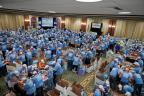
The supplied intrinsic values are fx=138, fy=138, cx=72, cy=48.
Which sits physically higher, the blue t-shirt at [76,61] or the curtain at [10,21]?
the curtain at [10,21]

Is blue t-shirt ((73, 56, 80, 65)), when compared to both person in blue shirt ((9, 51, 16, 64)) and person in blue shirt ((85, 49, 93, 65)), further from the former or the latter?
person in blue shirt ((9, 51, 16, 64))

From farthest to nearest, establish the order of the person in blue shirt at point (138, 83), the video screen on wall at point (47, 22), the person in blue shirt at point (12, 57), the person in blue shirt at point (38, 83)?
the video screen on wall at point (47, 22)
the person in blue shirt at point (12, 57)
the person in blue shirt at point (138, 83)
the person in blue shirt at point (38, 83)

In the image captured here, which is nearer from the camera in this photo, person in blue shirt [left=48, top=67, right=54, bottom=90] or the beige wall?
person in blue shirt [left=48, top=67, right=54, bottom=90]

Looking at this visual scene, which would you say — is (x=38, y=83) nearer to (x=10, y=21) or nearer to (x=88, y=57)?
(x=88, y=57)

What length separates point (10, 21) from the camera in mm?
21734

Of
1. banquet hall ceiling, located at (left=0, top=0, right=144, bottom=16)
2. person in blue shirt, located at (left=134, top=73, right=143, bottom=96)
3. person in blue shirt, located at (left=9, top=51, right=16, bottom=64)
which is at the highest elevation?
banquet hall ceiling, located at (left=0, top=0, right=144, bottom=16)

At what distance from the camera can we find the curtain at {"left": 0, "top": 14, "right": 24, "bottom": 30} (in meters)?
20.7

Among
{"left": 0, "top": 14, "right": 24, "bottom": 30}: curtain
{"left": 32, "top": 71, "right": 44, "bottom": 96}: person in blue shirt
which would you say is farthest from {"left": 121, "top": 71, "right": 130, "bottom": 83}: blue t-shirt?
{"left": 0, "top": 14, "right": 24, "bottom": 30}: curtain

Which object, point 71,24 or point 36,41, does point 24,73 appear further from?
point 71,24

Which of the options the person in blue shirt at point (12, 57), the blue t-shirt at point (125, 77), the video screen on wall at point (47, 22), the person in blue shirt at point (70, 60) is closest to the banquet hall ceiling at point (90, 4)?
the blue t-shirt at point (125, 77)

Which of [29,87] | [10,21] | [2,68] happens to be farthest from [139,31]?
[10,21]

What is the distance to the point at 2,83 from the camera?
22.2ft

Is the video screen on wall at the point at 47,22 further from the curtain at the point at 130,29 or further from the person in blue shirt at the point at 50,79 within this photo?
the person in blue shirt at the point at 50,79

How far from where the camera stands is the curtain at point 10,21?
20.7 metres
